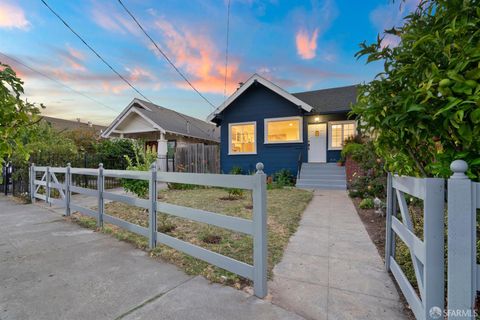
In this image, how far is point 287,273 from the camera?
281 cm

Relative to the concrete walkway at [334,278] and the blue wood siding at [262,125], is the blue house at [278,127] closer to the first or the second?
the blue wood siding at [262,125]

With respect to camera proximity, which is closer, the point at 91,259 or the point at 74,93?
the point at 91,259

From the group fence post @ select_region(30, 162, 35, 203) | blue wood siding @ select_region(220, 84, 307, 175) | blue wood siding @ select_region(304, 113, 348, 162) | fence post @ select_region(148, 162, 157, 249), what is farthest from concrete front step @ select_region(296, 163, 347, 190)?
fence post @ select_region(30, 162, 35, 203)

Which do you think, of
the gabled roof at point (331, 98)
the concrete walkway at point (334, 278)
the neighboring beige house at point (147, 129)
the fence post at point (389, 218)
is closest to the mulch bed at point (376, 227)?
the concrete walkway at point (334, 278)

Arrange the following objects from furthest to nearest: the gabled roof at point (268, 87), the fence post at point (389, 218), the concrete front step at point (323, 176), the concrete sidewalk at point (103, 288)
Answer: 1. the gabled roof at point (268, 87)
2. the concrete front step at point (323, 176)
3. the fence post at point (389, 218)
4. the concrete sidewalk at point (103, 288)

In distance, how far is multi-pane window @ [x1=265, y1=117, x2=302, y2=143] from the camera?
38.7 ft

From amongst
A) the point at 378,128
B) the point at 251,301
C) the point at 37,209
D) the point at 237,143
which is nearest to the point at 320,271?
the point at 251,301

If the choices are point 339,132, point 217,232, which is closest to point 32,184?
point 217,232

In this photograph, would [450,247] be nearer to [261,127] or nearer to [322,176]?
[322,176]

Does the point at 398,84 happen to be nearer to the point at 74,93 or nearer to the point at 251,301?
the point at 251,301

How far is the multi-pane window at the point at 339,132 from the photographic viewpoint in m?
11.3

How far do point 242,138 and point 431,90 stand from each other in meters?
11.5

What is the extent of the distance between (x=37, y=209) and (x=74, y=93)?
1173 cm

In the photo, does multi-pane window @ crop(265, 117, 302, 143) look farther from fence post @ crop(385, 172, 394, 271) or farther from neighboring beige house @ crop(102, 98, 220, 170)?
fence post @ crop(385, 172, 394, 271)
